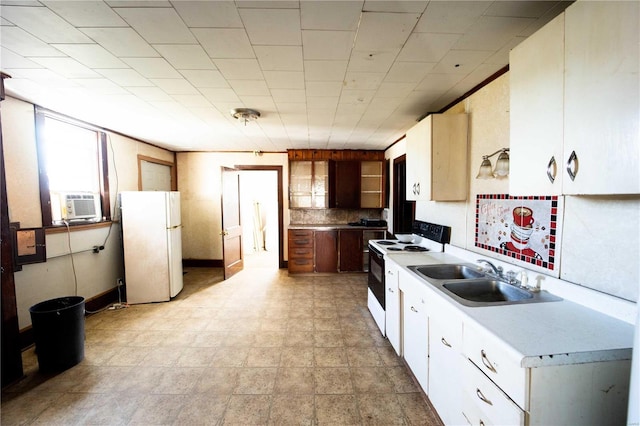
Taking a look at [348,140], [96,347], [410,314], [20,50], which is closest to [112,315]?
[96,347]

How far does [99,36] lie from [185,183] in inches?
158

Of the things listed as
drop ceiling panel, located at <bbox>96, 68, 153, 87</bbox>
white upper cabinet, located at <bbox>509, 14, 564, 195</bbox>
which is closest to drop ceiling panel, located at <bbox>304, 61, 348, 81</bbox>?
white upper cabinet, located at <bbox>509, 14, 564, 195</bbox>

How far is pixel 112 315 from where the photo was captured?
315 cm

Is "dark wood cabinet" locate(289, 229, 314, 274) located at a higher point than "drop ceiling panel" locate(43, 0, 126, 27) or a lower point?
lower

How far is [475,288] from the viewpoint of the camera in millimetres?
1717

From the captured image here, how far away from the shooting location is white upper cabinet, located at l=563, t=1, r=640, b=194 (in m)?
0.88

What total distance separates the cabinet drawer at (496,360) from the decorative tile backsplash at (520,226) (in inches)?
31.0

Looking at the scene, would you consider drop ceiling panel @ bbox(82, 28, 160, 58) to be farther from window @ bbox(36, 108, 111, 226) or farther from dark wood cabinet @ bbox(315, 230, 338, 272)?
dark wood cabinet @ bbox(315, 230, 338, 272)

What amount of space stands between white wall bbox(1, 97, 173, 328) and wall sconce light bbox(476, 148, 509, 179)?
4271 millimetres

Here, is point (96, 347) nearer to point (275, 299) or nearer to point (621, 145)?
point (275, 299)

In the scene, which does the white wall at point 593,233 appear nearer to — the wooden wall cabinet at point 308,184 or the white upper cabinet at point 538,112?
the white upper cabinet at point 538,112

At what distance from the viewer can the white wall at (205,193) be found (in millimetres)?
5184

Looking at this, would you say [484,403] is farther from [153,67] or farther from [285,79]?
[153,67]

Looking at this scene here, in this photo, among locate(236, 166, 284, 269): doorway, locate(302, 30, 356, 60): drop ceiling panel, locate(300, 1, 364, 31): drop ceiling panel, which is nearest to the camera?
locate(300, 1, 364, 31): drop ceiling panel
